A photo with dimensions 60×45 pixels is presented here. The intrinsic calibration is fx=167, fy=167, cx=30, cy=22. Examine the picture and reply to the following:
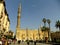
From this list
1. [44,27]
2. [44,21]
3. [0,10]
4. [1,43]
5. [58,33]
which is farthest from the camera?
[44,21]

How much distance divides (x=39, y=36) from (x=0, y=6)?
52344 mm

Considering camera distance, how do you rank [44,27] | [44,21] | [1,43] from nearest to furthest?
[1,43] < [44,27] < [44,21]

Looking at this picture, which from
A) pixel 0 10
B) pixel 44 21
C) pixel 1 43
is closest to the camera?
pixel 1 43

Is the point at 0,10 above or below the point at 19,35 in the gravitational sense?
above

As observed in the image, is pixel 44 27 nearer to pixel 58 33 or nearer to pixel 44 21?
pixel 44 21

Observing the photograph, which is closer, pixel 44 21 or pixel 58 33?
pixel 58 33

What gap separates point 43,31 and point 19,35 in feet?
45.4

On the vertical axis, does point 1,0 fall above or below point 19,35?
above

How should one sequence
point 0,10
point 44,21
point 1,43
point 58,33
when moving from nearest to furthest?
point 1,43 → point 0,10 → point 58,33 → point 44,21

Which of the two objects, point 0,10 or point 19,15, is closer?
point 0,10

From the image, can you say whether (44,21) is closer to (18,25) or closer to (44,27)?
(44,27)

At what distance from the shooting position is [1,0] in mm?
47781

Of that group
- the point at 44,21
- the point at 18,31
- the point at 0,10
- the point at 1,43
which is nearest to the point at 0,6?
the point at 0,10

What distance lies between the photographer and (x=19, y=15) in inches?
3725
